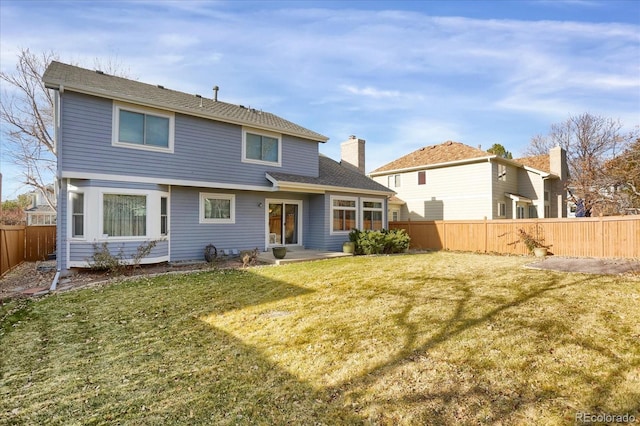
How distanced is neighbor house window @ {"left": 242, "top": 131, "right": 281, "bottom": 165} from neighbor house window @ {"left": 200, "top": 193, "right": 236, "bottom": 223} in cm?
176

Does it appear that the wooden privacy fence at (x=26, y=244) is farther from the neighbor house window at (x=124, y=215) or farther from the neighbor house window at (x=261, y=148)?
the neighbor house window at (x=261, y=148)

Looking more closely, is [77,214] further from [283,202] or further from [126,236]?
[283,202]

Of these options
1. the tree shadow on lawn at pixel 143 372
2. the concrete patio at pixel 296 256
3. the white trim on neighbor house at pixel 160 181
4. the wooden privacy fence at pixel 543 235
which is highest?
the white trim on neighbor house at pixel 160 181

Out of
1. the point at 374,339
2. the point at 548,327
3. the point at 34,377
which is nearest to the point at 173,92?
the point at 34,377

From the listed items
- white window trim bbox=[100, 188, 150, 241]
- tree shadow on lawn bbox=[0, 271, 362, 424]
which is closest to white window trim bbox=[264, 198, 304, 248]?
white window trim bbox=[100, 188, 150, 241]

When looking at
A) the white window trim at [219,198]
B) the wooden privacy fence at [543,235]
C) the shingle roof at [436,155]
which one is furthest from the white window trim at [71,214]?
the shingle roof at [436,155]

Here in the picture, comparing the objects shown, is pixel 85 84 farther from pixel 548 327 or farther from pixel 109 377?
pixel 548 327

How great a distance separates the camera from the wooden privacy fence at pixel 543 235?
11945 mm

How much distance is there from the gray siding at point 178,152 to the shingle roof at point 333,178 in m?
0.54

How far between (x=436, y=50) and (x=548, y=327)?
A: 10.9m

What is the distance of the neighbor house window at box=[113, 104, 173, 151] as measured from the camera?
416 inches

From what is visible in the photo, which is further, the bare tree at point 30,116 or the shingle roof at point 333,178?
the bare tree at point 30,116

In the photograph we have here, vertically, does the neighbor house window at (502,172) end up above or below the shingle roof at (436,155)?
below

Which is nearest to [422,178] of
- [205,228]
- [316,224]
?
[316,224]
